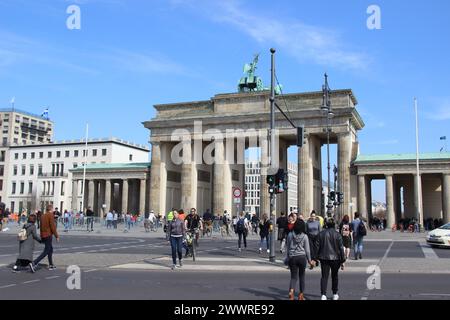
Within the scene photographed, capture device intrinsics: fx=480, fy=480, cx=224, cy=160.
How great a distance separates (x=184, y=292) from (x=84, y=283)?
10.6 feet

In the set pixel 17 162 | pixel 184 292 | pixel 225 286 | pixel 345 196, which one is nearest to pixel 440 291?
A: pixel 225 286

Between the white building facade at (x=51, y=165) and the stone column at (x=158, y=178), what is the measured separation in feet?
105

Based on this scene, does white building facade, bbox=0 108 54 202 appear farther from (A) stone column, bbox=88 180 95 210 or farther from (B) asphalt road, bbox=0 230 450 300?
(B) asphalt road, bbox=0 230 450 300

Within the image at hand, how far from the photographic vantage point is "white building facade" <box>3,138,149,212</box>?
331 feet

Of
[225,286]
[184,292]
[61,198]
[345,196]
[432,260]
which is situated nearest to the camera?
[184,292]

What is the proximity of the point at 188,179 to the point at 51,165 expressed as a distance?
5062 cm

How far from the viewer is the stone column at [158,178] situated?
68812mm

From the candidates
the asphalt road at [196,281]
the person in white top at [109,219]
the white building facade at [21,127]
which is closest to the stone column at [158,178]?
the person in white top at [109,219]

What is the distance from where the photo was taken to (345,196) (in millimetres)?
57219

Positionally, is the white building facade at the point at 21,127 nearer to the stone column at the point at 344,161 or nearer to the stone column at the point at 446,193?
the stone column at the point at 344,161

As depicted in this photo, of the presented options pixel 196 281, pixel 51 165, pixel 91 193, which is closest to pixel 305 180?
pixel 91 193
